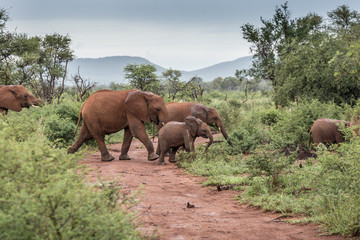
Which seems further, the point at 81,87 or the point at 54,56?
the point at 54,56

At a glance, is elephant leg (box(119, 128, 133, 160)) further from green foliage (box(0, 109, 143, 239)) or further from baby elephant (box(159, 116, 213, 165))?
green foliage (box(0, 109, 143, 239))

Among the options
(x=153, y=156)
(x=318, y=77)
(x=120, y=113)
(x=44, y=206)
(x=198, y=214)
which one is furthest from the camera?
(x=318, y=77)

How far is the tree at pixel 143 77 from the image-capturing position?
25375 mm

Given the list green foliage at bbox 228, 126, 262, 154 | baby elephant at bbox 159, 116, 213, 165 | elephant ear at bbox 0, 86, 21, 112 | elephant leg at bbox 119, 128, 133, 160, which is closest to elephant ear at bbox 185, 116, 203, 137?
baby elephant at bbox 159, 116, 213, 165

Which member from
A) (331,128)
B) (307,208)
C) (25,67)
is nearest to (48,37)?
(25,67)

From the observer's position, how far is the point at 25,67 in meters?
25.0

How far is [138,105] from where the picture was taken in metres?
11.2

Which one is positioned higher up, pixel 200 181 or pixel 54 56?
pixel 54 56

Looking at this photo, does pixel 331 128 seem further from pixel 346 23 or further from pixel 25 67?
pixel 346 23

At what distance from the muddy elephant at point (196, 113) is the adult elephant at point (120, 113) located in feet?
7.78

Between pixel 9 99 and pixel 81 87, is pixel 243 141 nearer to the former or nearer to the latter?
pixel 9 99

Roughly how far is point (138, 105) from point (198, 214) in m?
5.71

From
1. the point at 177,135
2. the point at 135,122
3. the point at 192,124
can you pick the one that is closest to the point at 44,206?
the point at 177,135

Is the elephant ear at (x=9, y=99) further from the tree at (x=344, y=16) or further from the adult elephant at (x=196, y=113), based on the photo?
the tree at (x=344, y=16)
